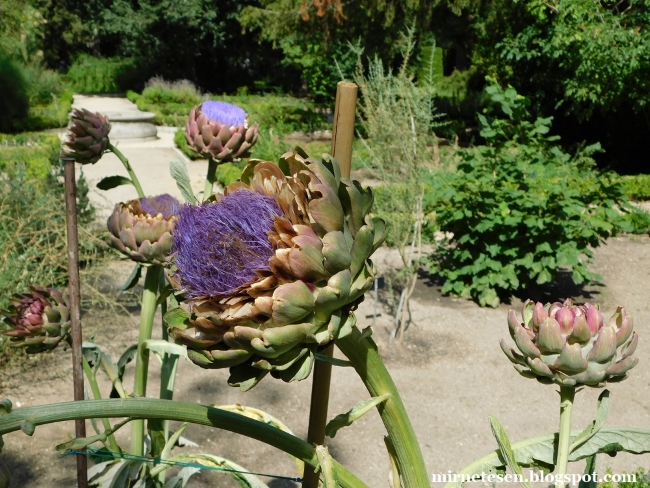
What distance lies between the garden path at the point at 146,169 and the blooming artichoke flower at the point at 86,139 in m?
4.45

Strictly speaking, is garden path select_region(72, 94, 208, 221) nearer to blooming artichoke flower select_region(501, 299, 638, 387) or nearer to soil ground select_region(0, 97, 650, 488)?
soil ground select_region(0, 97, 650, 488)

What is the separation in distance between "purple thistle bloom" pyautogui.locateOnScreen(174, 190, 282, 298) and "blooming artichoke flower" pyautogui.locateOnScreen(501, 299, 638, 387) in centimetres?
44

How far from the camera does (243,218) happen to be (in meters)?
0.83

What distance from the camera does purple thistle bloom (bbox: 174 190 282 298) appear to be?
2.66 feet

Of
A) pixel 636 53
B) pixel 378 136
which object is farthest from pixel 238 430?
pixel 636 53

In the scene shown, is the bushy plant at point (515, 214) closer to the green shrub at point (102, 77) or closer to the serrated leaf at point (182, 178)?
the serrated leaf at point (182, 178)

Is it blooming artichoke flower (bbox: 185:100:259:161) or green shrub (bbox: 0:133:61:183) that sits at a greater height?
blooming artichoke flower (bbox: 185:100:259:161)

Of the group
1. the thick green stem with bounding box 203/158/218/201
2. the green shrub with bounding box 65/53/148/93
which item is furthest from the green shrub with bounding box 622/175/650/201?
the green shrub with bounding box 65/53/148/93

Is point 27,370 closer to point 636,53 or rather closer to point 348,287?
point 348,287

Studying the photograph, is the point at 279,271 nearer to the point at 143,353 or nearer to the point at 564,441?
the point at 564,441

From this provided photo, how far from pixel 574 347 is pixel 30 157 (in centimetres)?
865

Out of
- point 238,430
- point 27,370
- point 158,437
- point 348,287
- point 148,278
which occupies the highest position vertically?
point 348,287

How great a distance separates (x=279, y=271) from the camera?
0.80 meters

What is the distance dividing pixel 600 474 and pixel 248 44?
19.8 meters
